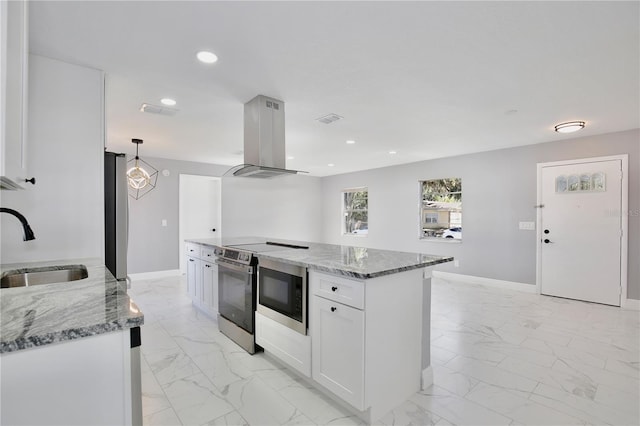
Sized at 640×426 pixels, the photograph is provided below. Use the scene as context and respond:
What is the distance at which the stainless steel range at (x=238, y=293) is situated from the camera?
2.77 meters

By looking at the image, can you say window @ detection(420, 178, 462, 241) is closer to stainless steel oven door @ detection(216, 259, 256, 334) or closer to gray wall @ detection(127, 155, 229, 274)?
stainless steel oven door @ detection(216, 259, 256, 334)

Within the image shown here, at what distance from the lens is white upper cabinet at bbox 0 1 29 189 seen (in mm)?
962

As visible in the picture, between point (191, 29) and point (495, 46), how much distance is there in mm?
2032

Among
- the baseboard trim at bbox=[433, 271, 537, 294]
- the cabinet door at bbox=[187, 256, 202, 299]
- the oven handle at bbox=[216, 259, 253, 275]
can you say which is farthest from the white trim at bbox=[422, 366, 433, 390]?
the baseboard trim at bbox=[433, 271, 537, 294]

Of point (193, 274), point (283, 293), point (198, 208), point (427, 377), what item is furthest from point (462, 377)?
point (198, 208)

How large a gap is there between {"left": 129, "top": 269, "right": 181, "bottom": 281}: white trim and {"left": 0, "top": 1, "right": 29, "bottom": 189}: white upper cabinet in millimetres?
5165

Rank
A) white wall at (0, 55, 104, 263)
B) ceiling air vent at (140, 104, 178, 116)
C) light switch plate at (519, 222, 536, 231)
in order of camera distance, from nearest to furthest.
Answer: white wall at (0, 55, 104, 263) < ceiling air vent at (140, 104, 178, 116) < light switch plate at (519, 222, 536, 231)

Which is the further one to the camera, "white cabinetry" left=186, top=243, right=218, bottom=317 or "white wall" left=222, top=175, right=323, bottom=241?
"white wall" left=222, top=175, right=323, bottom=241

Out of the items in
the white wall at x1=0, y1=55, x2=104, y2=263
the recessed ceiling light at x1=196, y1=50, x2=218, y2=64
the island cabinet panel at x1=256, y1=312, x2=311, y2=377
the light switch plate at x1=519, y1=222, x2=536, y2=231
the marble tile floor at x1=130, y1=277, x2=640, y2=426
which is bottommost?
the marble tile floor at x1=130, y1=277, x2=640, y2=426

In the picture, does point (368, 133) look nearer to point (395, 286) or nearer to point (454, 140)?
point (454, 140)

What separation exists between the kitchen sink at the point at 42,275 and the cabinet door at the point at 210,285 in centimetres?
160

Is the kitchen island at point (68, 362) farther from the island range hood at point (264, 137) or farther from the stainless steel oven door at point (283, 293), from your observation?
the island range hood at point (264, 137)

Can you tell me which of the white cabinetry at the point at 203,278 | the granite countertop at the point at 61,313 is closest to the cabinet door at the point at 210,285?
the white cabinetry at the point at 203,278

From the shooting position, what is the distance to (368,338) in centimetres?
181
